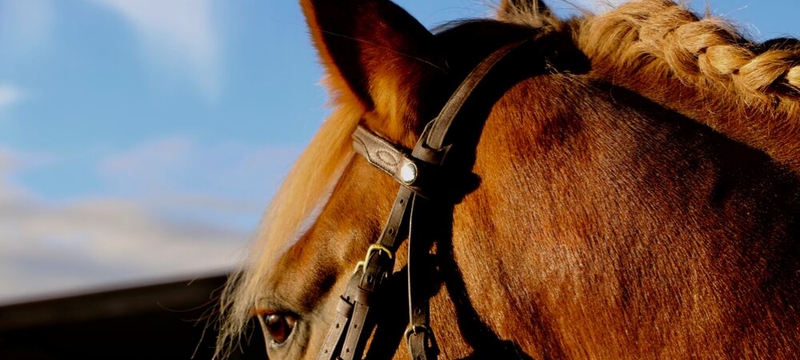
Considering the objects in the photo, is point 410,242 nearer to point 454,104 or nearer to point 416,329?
point 416,329

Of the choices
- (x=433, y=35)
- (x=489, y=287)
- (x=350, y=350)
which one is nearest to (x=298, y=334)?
(x=350, y=350)

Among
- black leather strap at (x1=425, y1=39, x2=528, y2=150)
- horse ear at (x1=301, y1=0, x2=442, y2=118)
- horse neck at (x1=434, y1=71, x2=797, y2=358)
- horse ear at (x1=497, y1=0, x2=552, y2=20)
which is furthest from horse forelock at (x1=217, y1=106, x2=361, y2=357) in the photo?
horse ear at (x1=497, y1=0, x2=552, y2=20)

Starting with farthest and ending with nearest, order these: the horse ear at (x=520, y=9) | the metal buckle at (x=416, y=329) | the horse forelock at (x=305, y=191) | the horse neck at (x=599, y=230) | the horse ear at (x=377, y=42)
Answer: the horse ear at (x=520, y=9) → the horse forelock at (x=305, y=191) → the horse ear at (x=377, y=42) → the metal buckle at (x=416, y=329) → the horse neck at (x=599, y=230)

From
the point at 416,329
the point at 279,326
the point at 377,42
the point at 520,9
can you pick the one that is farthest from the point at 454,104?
the point at 279,326

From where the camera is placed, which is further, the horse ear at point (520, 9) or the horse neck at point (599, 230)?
the horse ear at point (520, 9)

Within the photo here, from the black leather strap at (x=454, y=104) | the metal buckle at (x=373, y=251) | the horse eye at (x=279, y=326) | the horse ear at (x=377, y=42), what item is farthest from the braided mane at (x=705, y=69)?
the horse eye at (x=279, y=326)

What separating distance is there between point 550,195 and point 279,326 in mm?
886

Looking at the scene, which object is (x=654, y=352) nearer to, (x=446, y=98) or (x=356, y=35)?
(x=446, y=98)

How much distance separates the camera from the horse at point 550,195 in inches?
57.6

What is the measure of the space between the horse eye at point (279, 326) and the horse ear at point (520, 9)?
3.55 feet

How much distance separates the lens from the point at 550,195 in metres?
1.60

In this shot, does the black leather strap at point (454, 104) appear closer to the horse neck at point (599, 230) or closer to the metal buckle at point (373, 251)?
the horse neck at point (599, 230)

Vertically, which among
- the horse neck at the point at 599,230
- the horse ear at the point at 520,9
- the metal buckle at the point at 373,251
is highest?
the horse ear at the point at 520,9

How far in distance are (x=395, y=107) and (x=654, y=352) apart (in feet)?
2.69
